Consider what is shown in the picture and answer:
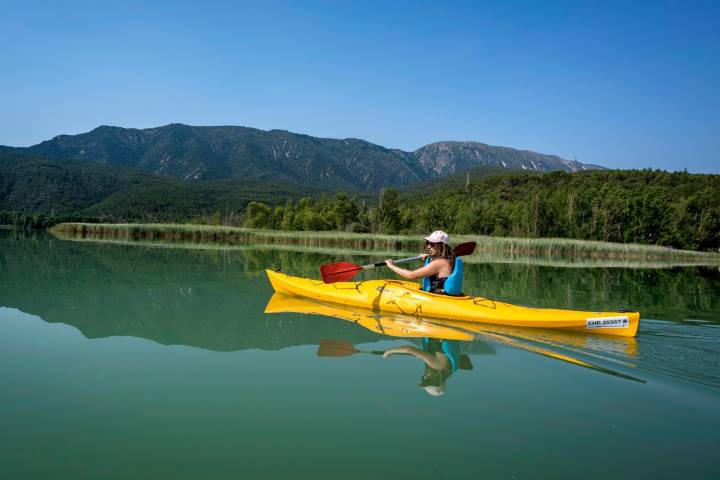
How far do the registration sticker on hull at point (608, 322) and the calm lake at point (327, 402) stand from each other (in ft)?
0.75

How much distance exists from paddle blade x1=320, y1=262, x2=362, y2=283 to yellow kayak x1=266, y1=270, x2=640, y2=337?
15cm

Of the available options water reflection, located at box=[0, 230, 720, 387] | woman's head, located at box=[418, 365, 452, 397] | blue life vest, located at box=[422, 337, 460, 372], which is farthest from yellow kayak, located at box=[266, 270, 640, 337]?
woman's head, located at box=[418, 365, 452, 397]

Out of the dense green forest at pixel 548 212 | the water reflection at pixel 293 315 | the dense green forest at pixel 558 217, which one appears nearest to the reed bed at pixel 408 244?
the water reflection at pixel 293 315

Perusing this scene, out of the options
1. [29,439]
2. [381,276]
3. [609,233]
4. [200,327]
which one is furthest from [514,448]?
[609,233]

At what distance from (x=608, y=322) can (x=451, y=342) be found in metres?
2.17

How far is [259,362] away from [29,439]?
7.54 ft

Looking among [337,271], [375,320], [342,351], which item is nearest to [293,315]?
[375,320]

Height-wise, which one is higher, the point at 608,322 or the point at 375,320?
the point at 608,322

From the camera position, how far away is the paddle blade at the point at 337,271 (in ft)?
31.5

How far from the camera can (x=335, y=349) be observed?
5.98 meters

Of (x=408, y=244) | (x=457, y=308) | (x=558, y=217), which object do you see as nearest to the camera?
(x=457, y=308)

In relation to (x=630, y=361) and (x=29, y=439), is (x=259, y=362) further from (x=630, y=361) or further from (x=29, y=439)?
(x=630, y=361)

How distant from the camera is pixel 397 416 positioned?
3.84 meters

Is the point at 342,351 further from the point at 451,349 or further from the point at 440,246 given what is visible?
the point at 440,246
